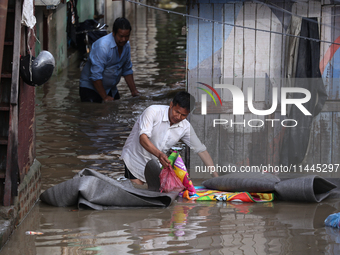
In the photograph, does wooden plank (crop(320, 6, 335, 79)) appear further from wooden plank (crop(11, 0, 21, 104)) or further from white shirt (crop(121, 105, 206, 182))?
wooden plank (crop(11, 0, 21, 104))

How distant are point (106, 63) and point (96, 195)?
14.8 feet

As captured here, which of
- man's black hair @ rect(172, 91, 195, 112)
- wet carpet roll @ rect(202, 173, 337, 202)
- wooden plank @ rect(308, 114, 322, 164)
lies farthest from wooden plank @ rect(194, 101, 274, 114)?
wet carpet roll @ rect(202, 173, 337, 202)

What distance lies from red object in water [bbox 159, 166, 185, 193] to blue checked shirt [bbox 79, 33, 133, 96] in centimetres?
406

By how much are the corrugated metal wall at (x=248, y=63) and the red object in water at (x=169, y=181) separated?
1484 mm

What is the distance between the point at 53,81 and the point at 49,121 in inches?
142

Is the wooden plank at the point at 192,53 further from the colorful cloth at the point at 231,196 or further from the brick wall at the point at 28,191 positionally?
the brick wall at the point at 28,191

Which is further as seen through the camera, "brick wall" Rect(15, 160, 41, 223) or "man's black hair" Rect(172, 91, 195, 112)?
"man's black hair" Rect(172, 91, 195, 112)

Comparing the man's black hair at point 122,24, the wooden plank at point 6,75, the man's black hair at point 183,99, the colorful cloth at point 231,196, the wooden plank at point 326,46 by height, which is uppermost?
the man's black hair at point 122,24

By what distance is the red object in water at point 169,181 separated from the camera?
5344mm

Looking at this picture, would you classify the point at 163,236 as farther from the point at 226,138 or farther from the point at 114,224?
the point at 226,138

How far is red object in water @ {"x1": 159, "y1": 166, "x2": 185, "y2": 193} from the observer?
5.34m

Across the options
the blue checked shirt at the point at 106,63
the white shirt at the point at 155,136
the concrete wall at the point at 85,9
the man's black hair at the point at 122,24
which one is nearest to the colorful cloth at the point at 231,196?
the white shirt at the point at 155,136

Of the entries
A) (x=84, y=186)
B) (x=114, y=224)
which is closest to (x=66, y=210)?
(x=84, y=186)

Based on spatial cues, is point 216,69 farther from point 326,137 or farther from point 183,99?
point 326,137
